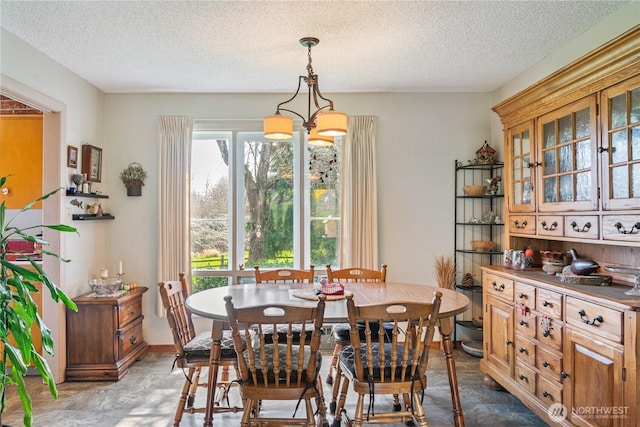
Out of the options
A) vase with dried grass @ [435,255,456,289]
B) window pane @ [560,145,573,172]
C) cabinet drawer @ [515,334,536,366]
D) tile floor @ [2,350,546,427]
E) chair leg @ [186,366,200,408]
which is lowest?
tile floor @ [2,350,546,427]

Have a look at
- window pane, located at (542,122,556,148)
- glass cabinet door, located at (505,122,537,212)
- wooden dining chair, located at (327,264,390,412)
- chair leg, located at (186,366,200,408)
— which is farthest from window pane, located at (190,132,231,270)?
window pane, located at (542,122,556,148)

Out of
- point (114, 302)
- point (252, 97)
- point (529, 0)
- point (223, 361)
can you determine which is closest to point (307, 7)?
point (529, 0)

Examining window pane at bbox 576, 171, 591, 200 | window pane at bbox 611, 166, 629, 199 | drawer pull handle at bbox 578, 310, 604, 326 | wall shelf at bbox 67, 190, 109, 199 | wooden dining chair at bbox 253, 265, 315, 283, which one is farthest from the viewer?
wall shelf at bbox 67, 190, 109, 199

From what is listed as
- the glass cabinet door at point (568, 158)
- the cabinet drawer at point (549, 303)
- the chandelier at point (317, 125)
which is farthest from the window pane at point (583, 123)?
the chandelier at point (317, 125)

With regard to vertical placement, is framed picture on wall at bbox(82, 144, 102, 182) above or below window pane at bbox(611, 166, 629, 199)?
above

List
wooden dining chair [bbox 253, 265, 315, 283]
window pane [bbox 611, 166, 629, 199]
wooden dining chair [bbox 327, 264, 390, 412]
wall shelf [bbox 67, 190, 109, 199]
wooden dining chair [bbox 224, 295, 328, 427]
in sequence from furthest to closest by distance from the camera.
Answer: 1. wall shelf [bbox 67, 190, 109, 199]
2. wooden dining chair [bbox 253, 265, 315, 283]
3. wooden dining chair [bbox 327, 264, 390, 412]
4. window pane [bbox 611, 166, 629, 199]
5. wooden dining chair [bbox 224, 295, 328, 427]

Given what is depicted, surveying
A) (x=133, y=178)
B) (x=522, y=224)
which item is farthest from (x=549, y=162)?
(x=133, y=178)

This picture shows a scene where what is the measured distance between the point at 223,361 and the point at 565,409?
1.98 meters

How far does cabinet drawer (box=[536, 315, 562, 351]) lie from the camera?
2367mm

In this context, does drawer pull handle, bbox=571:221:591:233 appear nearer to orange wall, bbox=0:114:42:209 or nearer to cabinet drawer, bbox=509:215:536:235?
cabinet drawer, bbox=509:215:536:235

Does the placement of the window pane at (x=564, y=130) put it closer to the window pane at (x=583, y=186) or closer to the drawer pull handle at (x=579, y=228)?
the window pane at (x=583, y=186)

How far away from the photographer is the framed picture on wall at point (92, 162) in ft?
12.2

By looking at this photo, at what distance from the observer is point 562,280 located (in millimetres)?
2500

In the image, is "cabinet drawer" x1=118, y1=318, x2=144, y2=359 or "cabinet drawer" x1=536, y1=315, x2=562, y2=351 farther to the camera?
"cabinet drawer" x1=118, y1=318, x2=144, y2=359
